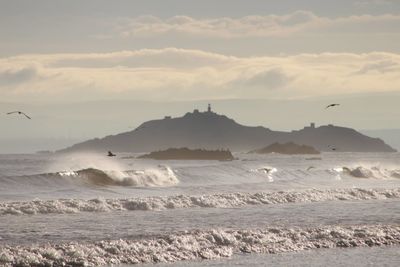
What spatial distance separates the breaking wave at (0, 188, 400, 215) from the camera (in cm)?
3195

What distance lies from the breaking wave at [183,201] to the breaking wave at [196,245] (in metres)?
10.8

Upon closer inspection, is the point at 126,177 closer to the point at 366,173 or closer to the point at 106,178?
the point at 106,178

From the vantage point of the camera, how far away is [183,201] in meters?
37.0

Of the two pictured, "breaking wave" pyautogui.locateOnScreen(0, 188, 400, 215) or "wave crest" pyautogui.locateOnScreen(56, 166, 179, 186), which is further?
"wave crest" pyautogui.locateOnScreen(56, 166, 179, 186)

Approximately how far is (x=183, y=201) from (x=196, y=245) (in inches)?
619

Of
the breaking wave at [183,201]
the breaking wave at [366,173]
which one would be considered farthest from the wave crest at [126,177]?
the breaking wave at [366,173]

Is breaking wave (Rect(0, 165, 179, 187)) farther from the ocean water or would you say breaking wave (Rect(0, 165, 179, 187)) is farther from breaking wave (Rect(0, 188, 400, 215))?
breaking wave (Rect(0, 188, 400, 215))

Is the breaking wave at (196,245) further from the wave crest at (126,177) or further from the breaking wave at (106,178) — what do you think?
the wave crest at (126,177)

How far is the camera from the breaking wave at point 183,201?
3195 centimetres

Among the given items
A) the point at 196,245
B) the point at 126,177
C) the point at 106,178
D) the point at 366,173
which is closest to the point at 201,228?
the point at 196,245

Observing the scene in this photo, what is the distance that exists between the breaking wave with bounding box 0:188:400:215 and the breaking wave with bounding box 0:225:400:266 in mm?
10791

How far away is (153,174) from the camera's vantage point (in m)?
58.4

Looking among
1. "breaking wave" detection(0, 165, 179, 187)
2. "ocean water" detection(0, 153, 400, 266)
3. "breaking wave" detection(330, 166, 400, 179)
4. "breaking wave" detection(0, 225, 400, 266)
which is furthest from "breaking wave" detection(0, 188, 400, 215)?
"breaking wave" detection(330, 166, 400, 179)

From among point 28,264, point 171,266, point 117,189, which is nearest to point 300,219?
point 171,266
